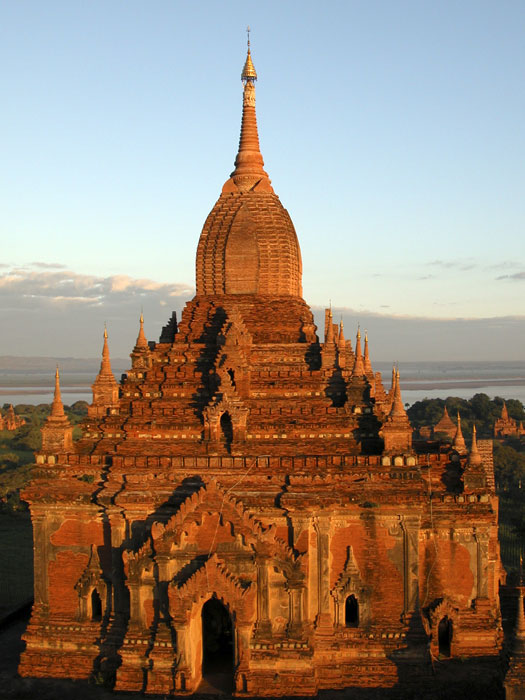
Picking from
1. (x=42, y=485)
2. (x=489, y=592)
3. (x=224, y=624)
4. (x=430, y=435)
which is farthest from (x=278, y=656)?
(x=430, y=435)

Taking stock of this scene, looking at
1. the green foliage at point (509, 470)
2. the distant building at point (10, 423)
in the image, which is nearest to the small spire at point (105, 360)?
the green foliage at point (509, 470)

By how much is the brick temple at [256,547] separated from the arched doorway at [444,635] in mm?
46

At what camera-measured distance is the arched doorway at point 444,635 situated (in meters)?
28.3

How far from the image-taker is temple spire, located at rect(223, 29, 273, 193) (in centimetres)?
4034

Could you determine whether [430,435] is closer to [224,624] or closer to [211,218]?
[211,218]

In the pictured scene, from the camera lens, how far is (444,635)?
1122 inches

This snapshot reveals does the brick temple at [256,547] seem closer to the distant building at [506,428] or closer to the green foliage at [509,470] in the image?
the green foliage at [509,470]

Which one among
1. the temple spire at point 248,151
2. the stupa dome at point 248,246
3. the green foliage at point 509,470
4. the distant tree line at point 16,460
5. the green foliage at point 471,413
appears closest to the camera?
the stupa dome at point 248,246

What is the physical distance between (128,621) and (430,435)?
7026cm

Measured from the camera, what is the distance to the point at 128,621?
27.6 meters

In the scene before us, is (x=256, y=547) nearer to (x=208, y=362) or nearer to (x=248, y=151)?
(x=208, y=362)

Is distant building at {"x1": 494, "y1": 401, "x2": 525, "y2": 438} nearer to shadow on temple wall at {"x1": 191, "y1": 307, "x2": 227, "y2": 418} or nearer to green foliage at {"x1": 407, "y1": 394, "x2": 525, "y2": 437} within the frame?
green foliage at {"x1": 407, "y1": 394, "x2": 525, "y2": 437}

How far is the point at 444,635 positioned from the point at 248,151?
921 inches

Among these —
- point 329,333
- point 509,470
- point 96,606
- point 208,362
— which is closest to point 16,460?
point 509,470
